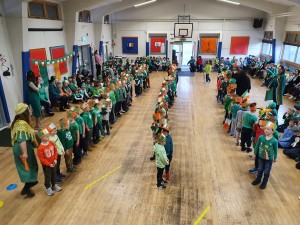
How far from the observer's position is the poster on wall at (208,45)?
57.4 ft

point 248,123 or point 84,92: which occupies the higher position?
point 248,123

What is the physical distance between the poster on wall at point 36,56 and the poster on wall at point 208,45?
40.8ft

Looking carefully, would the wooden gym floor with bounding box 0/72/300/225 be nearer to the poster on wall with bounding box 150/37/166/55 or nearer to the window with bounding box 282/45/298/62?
the window with bounding box 282/45/298/62

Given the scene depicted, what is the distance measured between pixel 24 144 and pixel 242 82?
21.5ft

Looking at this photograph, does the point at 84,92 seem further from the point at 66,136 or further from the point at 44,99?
the point at 66,136

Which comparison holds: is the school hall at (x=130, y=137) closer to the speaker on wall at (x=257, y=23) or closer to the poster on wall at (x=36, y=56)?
the poster on wall at (x=36, y=56)

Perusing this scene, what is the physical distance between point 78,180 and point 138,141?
208 centimetres

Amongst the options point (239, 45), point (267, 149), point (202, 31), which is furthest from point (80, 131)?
point (239, 45)

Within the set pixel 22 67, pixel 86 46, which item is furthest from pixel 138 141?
pixel 86 46

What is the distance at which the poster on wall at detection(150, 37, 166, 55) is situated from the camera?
1788 centimetres

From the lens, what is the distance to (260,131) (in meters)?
4.59

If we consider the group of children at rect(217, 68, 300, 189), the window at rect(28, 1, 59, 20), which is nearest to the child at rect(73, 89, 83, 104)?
the window at rect(28, 1, 59, 20)

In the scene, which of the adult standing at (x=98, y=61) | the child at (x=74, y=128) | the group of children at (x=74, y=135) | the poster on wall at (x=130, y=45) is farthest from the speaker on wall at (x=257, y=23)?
the child at (x=74, y=128)

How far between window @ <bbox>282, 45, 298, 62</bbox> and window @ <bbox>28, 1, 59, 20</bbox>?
12.3 meters
